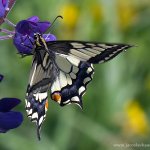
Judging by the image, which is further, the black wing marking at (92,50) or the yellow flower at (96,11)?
the yellow flower at (96,11)

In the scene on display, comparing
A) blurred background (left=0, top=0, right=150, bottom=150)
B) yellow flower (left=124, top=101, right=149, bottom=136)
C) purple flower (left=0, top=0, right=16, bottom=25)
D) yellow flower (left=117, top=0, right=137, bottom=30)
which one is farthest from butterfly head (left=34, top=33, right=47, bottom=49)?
yellow flower (left=117, top=0, right=137, bottom=30)

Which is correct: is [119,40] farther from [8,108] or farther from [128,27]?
[8,108]

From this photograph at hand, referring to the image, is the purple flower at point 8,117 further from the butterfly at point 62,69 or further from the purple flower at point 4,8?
the purple flower at point 4,8

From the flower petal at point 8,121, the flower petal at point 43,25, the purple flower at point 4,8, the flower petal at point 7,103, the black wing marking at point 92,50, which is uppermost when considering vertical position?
the purple flower at point 4,8

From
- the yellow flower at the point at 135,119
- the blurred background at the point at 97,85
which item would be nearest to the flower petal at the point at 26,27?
the blurred background at the point at 97,85

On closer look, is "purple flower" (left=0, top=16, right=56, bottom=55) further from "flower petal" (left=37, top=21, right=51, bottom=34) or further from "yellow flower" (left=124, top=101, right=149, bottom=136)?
"yellow flower" (left=124, top=101, right=149, bottom=136)

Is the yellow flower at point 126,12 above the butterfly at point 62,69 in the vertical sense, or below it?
below
